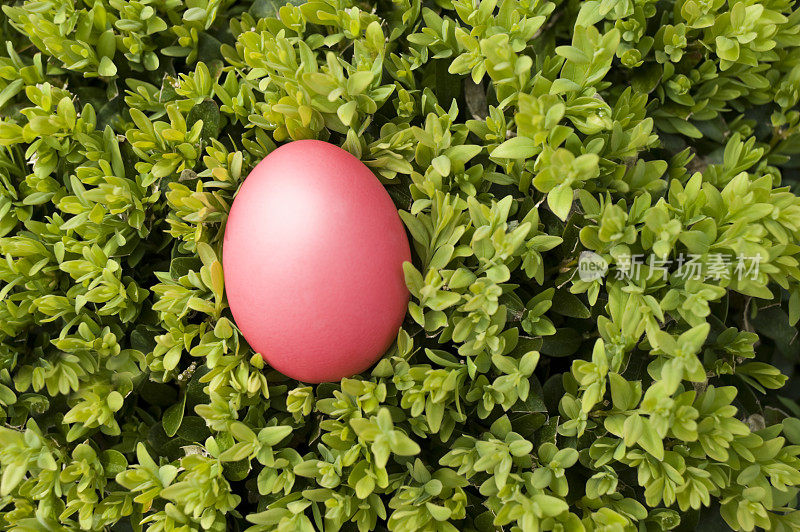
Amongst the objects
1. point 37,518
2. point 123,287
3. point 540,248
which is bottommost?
point 37,518

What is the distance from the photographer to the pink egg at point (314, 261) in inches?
30.9

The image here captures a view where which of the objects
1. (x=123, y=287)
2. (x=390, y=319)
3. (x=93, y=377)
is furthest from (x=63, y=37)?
(x=390, y=319)

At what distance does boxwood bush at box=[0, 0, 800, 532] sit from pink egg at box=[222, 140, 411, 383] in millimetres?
41

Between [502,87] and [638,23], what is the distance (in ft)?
0.89

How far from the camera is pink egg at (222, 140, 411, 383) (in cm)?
78

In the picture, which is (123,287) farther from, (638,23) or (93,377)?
(638,23)

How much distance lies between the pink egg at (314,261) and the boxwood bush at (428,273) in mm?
41

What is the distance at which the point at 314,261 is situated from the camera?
78 cm

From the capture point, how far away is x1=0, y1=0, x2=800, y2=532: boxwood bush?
807 millimetres

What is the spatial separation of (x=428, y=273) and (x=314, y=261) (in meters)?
0.15

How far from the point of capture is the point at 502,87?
34.1 inches

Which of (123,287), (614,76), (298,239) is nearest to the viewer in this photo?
(298,239)

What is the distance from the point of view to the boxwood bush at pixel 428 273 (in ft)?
2.65

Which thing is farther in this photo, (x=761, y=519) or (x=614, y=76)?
(x=614, y=76)
